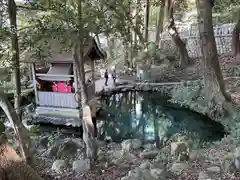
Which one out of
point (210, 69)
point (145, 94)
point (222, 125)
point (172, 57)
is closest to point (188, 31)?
point (172, 57)

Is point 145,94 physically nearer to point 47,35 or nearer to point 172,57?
point 172,57

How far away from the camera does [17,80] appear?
5586 millimetres

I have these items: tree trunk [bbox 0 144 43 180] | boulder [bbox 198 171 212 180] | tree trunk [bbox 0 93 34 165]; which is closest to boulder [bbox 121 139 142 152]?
boulder [bbox 198 171 212 180]

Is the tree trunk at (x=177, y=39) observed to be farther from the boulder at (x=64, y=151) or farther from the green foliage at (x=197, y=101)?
the boulder at (x=64, y=151)

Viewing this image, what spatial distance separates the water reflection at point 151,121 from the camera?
9.45 metres

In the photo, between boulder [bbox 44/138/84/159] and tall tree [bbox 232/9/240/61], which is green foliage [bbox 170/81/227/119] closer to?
tall tree [bbox 232/9/240/61]

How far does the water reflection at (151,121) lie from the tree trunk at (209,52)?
1117 millimetres

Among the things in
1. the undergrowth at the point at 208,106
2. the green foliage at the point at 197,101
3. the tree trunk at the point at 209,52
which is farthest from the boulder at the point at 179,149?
the tree trunk at the point at 209,52

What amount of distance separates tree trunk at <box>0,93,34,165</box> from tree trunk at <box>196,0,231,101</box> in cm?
700

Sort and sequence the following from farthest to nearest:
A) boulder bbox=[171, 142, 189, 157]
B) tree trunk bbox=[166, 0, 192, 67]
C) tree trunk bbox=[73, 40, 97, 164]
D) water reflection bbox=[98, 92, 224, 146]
Answer: tree trunk bbox=[166, 0, 192, 67], water reflection bbox=[98, 92, 224, 146], tree trunk bbox=[73, 40, 97, 164], boulder bbox=[171, 142, 189, 157]

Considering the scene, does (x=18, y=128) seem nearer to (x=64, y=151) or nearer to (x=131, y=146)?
(x=64, y=151)

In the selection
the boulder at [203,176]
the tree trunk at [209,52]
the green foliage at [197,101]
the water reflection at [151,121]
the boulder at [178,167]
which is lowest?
the water reflection at [151,121]

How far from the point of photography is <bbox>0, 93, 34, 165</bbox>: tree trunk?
136 inches

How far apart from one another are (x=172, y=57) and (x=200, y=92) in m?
5.25
